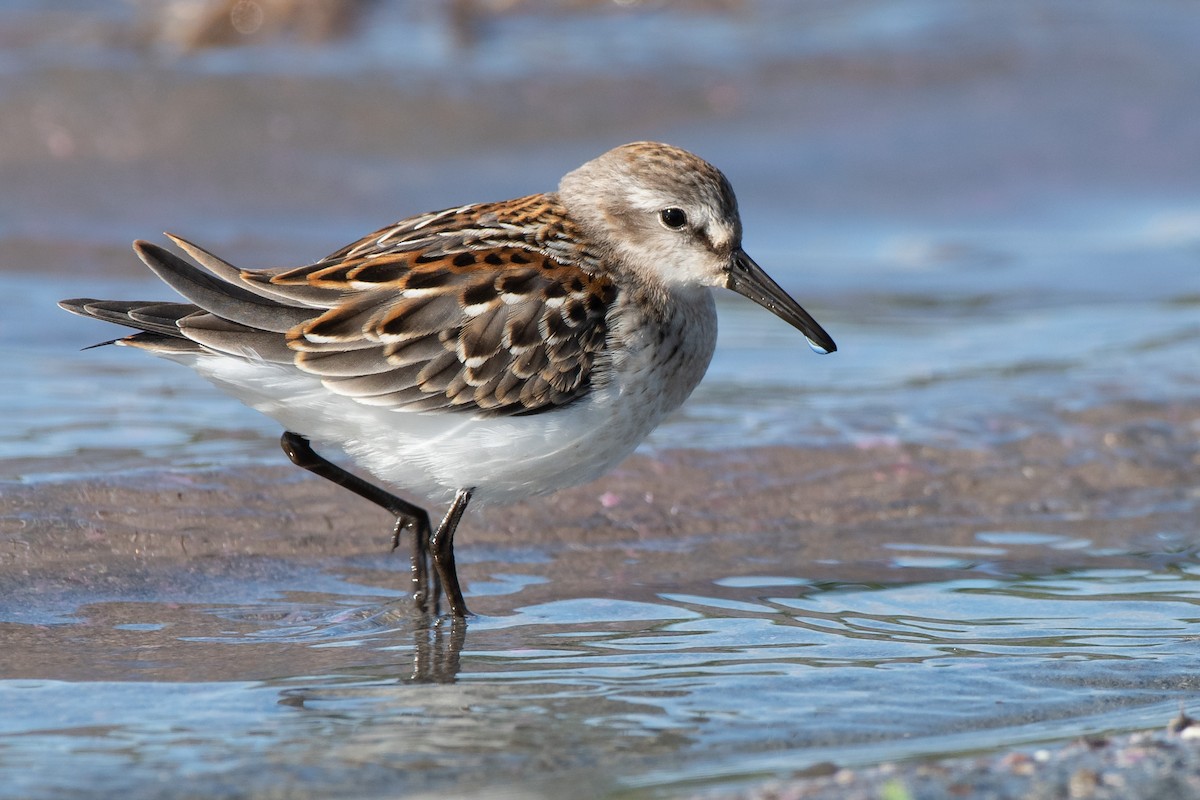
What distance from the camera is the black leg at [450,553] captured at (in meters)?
6.84

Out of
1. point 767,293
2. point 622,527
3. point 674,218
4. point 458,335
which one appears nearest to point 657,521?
point 622,527

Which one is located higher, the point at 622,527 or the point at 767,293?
the point at 767,293

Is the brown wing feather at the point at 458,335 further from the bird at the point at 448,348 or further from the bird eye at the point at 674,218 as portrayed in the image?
the bird eye at the point at 674,218

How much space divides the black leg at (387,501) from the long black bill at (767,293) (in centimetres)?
167

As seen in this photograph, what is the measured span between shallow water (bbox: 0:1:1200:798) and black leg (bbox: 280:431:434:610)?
6.5 inches

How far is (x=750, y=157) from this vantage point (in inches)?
579

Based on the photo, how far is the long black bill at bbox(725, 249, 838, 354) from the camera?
7.21 meters

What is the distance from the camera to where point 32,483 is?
788cm

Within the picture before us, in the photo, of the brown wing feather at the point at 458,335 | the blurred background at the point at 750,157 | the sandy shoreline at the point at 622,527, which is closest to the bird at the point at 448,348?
the brown wing feather at the point at 458,335

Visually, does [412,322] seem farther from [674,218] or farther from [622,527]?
[622,527]

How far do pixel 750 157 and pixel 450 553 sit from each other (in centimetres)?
848

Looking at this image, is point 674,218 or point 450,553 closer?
point 450,553

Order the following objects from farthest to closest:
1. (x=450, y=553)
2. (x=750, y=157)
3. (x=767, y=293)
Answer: (x=750, y=157) < (x=767, y=293) < (x=450, y=553)

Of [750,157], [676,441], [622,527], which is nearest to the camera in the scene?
[622,527]
